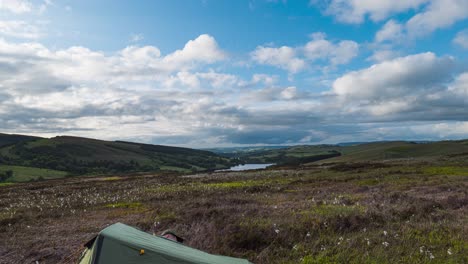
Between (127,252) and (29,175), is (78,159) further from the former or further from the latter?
(127,252)

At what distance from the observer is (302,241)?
10.8 m

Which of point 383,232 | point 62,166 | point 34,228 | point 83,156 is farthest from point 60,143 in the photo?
point 383,232

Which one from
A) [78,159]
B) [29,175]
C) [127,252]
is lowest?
[29,175]

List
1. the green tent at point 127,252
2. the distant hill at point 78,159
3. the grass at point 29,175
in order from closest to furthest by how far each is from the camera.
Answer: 1. the green tent at point 127,252
2. the grass at point 29,175
3. the distant hill at point 78,159

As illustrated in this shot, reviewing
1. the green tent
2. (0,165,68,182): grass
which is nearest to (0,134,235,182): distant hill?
(0,165,68,182): grass

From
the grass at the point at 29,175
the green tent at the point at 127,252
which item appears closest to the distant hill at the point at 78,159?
the grass at the point at 29,175

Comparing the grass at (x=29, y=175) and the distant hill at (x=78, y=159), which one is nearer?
the grass at (x=29, y=175)

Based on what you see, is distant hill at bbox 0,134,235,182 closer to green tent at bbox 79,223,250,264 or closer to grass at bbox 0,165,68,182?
grass at bbox 0,165,68,182

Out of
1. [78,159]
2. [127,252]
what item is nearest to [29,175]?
[78,159]

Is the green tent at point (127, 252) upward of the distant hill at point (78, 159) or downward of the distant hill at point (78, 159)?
upward

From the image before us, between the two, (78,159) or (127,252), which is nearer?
(127,252)

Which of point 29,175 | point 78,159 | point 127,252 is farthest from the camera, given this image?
point 78,159

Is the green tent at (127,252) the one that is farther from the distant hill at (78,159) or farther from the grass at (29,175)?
the distant hill at (78,159)

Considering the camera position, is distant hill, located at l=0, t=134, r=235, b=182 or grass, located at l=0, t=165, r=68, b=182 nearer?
grass, located at l=0, t=165, r=68, b=182
